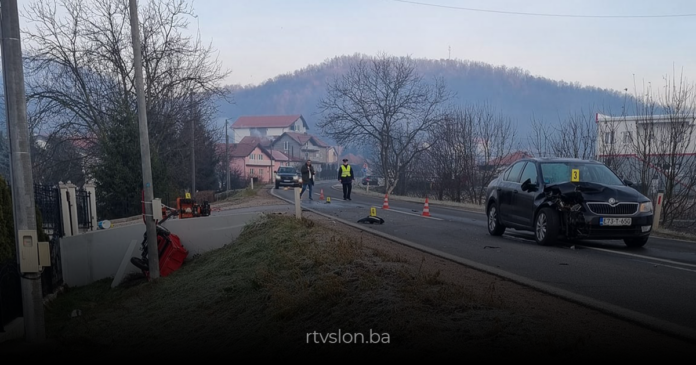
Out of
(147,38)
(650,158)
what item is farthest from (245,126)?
(650,158)

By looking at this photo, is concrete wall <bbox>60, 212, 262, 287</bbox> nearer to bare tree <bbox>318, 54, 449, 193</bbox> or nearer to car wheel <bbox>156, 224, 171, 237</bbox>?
car wheel <bbox>156, 224, 171, 237</bbox>

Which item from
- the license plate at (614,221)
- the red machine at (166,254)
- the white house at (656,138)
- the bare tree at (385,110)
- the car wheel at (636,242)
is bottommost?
the red machine at (166,254)

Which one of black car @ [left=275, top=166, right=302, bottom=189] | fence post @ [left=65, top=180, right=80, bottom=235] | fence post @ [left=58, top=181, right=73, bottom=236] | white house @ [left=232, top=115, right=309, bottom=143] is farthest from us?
white house @ [left=232, top=115, right=309, bottom=143]

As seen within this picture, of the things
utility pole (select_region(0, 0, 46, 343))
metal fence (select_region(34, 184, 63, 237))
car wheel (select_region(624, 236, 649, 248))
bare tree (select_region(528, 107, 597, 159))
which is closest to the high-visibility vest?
bare tree (select_region(528, 107, 597, 159))

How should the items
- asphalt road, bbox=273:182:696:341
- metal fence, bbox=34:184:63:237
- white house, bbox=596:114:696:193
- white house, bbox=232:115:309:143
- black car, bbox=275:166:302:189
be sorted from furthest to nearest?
white house, bbox=232:115:309:143 < black car, bbox=275:166:302:189 < white house, bbox=596:114:696:193 < metal fence, bbox=34:184:63:237 < asphalt road, bbox=273:182:696:341

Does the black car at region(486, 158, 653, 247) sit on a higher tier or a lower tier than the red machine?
higher

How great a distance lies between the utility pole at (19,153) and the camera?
8.29 metres

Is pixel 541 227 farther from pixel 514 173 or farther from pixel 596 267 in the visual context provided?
pixel 596 267

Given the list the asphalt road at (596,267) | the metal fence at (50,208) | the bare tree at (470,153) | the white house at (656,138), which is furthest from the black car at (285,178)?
the asphalt road at (596,267)

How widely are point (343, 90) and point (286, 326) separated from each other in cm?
4453

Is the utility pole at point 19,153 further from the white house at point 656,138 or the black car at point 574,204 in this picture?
the white house at point 656,138

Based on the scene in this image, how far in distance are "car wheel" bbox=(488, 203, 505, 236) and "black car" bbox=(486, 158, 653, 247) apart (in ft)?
1.34

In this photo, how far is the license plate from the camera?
1127cm

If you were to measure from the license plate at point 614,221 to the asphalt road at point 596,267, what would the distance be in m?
0.52
